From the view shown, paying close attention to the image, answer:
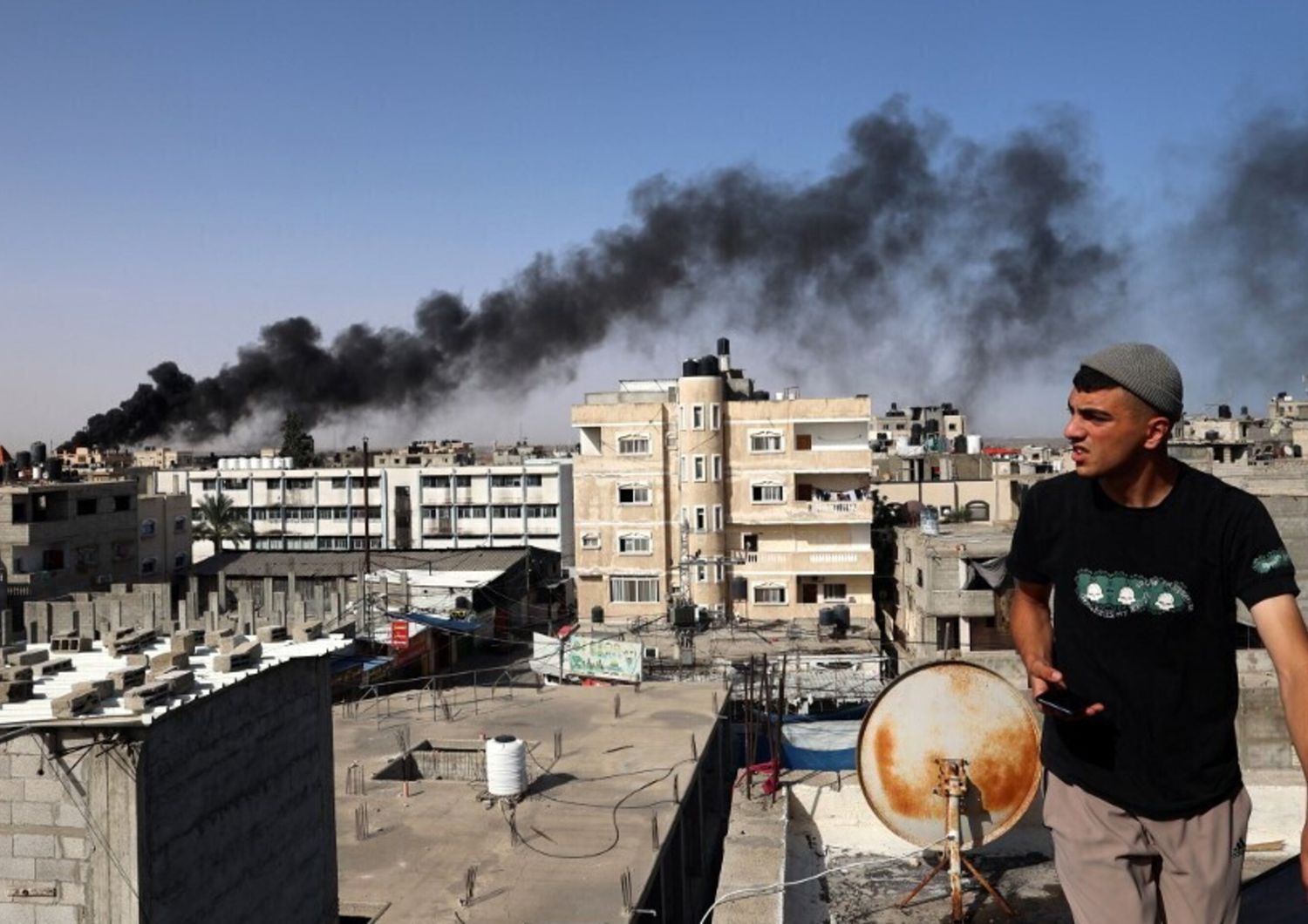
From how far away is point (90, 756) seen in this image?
6.99 m

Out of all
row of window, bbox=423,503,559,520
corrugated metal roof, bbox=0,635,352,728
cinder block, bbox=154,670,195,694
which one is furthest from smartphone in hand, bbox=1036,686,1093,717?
row of window, bbox=423,503,559,520

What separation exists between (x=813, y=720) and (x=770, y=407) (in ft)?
64.5

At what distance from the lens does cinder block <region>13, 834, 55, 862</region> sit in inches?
281

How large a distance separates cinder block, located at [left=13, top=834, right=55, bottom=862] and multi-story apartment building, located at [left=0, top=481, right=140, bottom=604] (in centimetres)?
3658

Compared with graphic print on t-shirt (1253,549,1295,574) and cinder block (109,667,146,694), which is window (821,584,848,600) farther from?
graphic print on t-shirt (1253,549,1295,574)

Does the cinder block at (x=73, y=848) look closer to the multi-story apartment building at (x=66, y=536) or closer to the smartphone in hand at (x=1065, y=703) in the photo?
the smartphone in hand at (x=1065, y=703)

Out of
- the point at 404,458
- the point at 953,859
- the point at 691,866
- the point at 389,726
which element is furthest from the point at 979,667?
the point at 404,458

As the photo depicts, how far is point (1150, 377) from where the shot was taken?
10.4 ft

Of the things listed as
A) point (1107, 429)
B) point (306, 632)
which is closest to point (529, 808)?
point (306, 632)

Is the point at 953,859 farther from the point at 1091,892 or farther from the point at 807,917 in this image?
the point at 1091,892

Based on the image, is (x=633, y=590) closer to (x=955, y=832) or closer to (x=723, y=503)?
(x=723, y=503)

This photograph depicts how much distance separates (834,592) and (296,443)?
49.3 m

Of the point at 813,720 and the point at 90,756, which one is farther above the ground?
the point at 90,756

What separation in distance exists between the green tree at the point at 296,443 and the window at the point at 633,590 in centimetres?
4045
